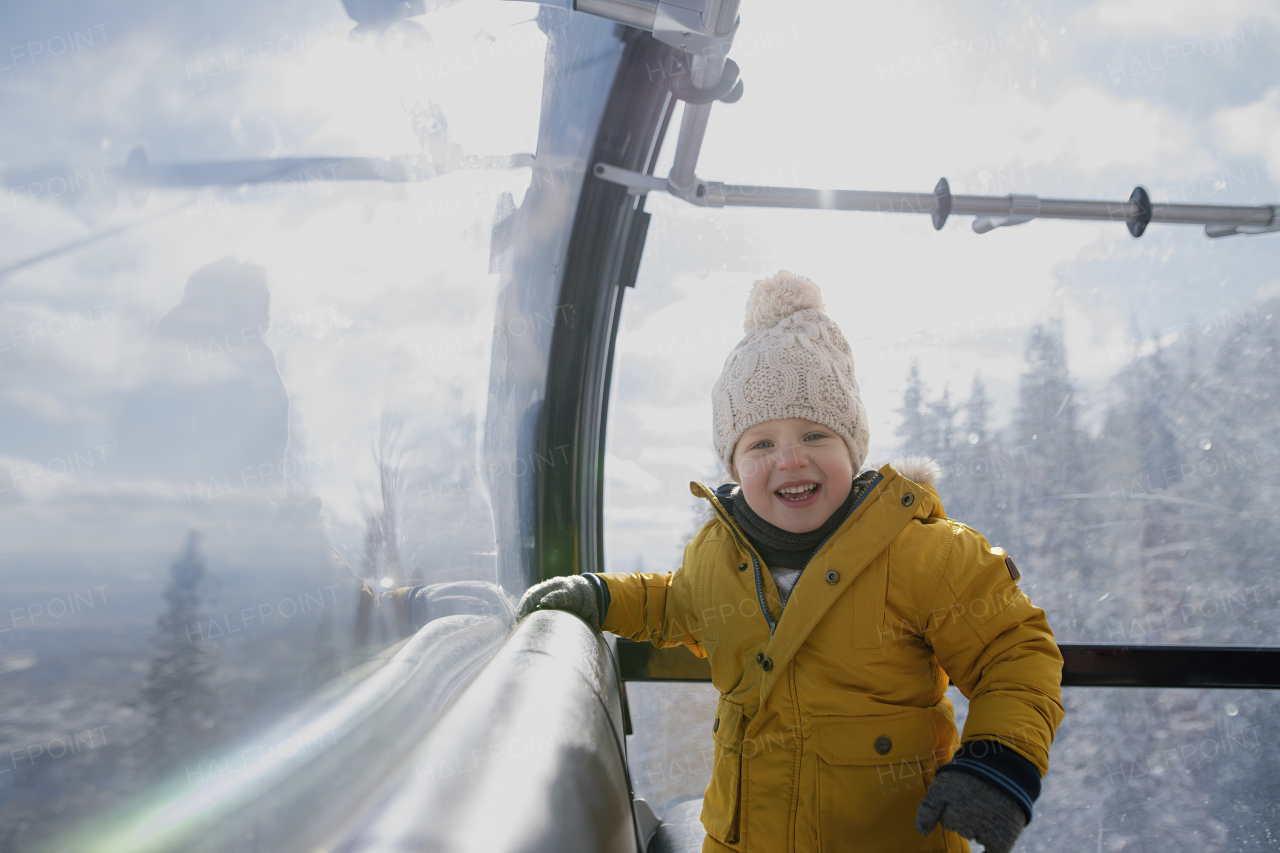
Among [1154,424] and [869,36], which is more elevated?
[869,36]

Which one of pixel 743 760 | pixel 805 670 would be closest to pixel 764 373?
pixel 805 670

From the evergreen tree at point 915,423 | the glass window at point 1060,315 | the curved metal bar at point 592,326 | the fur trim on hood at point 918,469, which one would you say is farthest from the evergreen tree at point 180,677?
the evergreen tree at point 915,423

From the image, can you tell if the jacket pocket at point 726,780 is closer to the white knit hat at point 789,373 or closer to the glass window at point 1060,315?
the white knit hat at point 789,373

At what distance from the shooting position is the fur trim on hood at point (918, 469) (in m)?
1.35

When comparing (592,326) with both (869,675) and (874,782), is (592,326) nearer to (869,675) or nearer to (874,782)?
(869,675)

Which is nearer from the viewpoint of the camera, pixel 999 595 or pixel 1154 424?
pixel 999 595

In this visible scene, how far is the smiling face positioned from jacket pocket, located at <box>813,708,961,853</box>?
369mm

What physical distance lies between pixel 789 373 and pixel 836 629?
1.61 ft

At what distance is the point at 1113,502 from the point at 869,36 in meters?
1.59

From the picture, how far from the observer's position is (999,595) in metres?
1.08

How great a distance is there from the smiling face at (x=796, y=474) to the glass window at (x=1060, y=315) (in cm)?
64

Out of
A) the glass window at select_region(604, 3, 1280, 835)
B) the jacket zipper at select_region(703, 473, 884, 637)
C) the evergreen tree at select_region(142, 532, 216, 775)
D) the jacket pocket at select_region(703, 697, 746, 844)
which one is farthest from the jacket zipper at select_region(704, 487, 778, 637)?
the evergreen tree at select_region(142, 532, 216, 775)

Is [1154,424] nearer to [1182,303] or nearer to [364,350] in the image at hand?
[1182,303]

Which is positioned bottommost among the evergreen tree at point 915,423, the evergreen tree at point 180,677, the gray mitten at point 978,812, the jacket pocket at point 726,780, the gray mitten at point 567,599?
the jacket pocket at point 726,780
